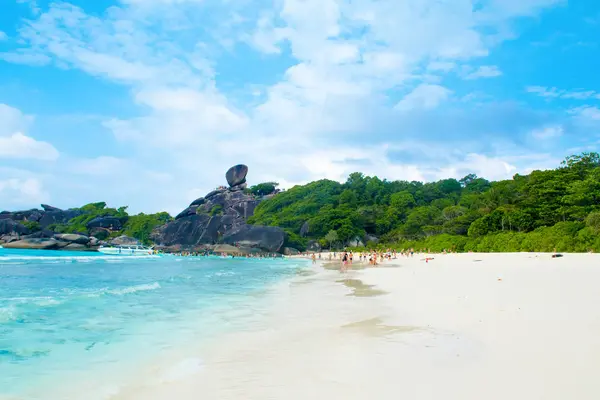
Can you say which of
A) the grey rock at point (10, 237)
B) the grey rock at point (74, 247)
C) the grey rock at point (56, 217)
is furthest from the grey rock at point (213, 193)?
the grey rock at point (10, 237)

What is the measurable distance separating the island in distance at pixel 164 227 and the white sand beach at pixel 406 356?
224 feet

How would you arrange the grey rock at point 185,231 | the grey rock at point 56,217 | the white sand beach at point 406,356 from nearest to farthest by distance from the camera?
1. the white sand beach at point 406,356
2. the grey rock at point 185,231
3. the grey rock at point 56,217

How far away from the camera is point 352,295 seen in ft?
43.7

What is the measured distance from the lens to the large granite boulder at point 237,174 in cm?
12019

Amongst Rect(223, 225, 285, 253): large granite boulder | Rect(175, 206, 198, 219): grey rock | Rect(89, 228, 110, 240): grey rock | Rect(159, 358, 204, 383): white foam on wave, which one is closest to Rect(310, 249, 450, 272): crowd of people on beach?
Rect(223, 225, 285, 253): large granite boulder

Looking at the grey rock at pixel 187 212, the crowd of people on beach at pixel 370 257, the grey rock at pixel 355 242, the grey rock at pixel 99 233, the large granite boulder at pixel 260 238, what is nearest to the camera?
the crowd of people on beach at pixel 370 257

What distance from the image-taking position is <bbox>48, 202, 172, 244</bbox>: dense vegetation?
387ft

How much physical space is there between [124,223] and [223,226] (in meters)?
50.7

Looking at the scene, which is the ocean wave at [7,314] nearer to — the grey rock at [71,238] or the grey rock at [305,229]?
the grey rock at [305,229]

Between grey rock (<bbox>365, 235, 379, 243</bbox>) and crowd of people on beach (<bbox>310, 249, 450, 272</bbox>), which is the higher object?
Answer: grey rock (<bbox>365, 235, 379, 243</bbox>)

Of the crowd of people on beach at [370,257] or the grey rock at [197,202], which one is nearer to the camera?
the crowd of people on beach at [370,257]

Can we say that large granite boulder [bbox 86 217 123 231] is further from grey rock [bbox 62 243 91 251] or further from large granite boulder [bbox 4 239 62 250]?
grey rock [bbox 62 243 91 251]

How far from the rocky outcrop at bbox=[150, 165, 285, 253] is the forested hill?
19.5ft

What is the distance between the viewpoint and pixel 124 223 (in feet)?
421
